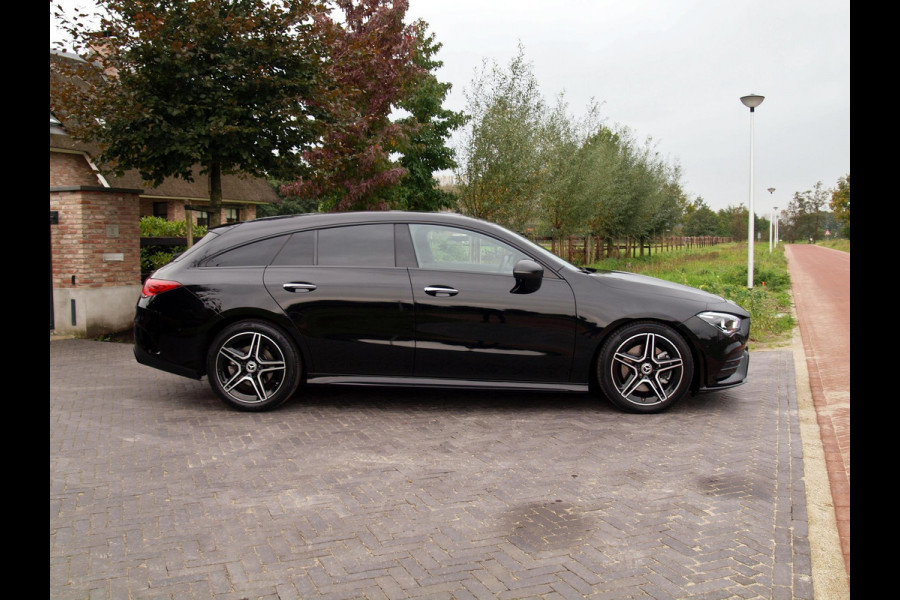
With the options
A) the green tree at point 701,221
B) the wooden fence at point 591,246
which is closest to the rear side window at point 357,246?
the wooden fence at point 591,246

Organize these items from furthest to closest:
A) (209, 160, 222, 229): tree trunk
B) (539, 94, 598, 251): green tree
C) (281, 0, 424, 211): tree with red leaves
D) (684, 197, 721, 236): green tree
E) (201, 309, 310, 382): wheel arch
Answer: (684, 197, 721, 236): green tree
(539, 94, 598, 251): green tree
(281, 0, 424, 211): tree with red leaves
(209, 160, 222, 229): tree trunk
(201, 309, 310, 382): wheel arch

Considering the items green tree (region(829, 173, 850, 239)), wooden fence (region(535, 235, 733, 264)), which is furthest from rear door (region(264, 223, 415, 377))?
wooden fence (region(535, 235, 733, 264))

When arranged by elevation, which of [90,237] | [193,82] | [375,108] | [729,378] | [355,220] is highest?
[375,108]

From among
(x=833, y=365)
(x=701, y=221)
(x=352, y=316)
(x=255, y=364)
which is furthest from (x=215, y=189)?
(x=701, y=221)

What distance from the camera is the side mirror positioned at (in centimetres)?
566

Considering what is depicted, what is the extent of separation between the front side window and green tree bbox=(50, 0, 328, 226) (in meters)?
4.74

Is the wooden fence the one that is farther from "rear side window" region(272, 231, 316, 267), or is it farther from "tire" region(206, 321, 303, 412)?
"tire" region(206, 321, 303, 412)

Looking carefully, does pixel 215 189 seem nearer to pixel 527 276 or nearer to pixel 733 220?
pixel 527 276

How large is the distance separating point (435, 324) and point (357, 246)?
39.9 inches

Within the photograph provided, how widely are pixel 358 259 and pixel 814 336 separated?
771 centimetres

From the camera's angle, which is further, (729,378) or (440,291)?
(729,378)

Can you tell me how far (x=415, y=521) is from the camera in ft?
11.8

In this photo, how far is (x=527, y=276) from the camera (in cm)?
567
